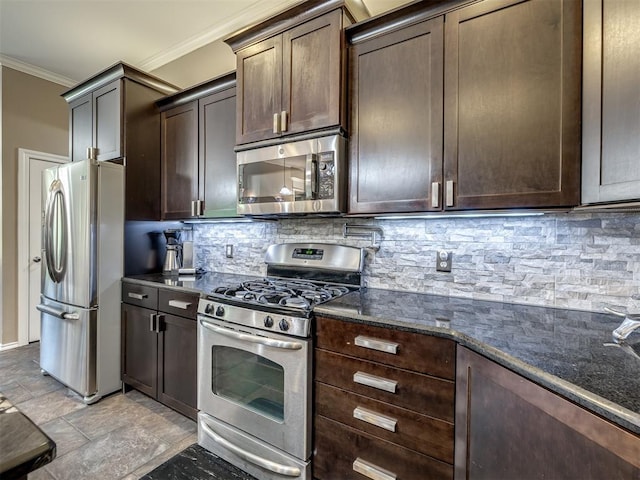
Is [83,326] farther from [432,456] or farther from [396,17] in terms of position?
[396,17]

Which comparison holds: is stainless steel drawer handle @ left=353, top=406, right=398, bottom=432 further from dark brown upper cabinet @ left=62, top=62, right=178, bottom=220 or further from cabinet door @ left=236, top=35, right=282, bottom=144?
dark brown upper cabinet @ left=62, top=62, right=178, bottom=220

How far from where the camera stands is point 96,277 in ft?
7.68

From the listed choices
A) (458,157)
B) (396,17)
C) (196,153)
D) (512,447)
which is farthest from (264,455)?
(396,17)

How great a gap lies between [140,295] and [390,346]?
76.3 inches

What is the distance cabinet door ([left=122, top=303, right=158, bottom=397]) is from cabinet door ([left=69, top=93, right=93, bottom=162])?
1.55 meters

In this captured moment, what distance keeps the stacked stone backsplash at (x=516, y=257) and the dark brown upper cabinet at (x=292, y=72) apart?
2.26 feet

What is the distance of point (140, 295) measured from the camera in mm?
2332

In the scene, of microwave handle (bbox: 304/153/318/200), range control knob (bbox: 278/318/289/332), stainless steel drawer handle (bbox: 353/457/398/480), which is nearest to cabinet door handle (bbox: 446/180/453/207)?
microwave handle (bbox: 304/153/318/200)

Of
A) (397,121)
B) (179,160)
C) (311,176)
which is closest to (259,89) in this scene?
(311,176)

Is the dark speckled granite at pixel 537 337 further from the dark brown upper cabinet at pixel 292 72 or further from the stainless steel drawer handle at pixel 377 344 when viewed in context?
the dark brown upper cabinet at pixel 292 72

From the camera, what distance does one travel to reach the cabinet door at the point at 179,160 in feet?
8.30

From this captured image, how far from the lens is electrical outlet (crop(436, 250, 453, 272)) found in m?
1.75

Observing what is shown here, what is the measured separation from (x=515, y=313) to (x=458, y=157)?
76cm

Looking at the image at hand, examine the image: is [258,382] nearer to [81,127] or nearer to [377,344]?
[377,344]
